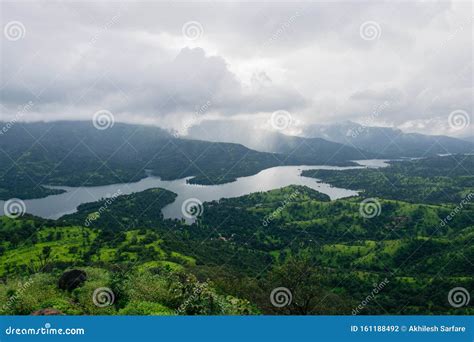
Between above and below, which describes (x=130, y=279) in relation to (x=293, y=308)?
above

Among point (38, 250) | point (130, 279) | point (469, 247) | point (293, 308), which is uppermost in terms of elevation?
point (469, 247)

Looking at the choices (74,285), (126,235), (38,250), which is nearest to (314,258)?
(126,235)

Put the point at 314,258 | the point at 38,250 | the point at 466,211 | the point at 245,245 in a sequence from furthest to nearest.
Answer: the point at 466,211 < the point at 245,245 < the point at 314,258 < the point at 38,250

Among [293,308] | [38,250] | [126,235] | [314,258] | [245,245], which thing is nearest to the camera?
[293,308]

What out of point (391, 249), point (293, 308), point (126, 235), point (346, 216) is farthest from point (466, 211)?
point (293, 308)

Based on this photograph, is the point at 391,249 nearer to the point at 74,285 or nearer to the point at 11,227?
the point at 74,285
